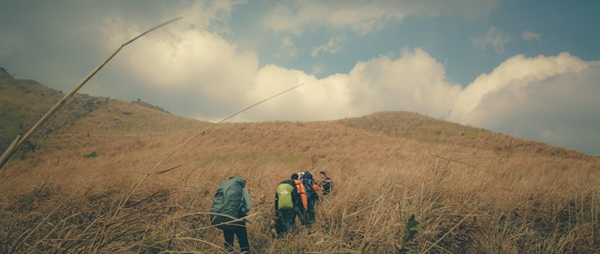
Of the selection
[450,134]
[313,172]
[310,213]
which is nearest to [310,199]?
[310,213]

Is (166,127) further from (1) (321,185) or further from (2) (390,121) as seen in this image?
(1) (321,185)

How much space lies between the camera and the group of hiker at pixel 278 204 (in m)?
3.70

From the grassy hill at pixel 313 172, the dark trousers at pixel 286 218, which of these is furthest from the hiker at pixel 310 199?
the grassy hill at pixel 313 172

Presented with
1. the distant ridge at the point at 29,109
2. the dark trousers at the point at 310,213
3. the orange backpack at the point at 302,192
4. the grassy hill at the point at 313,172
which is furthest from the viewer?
the distant ridge at the point at 29,109

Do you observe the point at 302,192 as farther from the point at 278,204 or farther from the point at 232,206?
the point at 232,206

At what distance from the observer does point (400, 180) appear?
525 cm

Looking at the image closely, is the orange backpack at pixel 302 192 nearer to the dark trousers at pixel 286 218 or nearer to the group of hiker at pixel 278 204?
the group of hiker at pixel 278 204

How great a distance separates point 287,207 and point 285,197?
198 mm

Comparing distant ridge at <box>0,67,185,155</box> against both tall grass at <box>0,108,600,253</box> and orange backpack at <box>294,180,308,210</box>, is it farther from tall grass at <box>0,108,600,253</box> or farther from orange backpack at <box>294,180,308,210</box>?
orange backpack at <box>294,180,308,210</box>

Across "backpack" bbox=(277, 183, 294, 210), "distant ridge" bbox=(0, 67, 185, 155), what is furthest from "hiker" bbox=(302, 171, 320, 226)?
"distant ridge" bbox=(0, 67, 185, 155)

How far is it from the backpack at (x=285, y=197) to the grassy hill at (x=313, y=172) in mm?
446

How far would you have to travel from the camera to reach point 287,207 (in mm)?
4672

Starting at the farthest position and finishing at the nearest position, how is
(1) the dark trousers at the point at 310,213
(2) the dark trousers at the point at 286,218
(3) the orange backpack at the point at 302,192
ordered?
1. (3) the orange backpack at the point at 302,192
2. (1) the dark trousers at the point at 310,213
3. (2) the dark trousers at the point at 286,218

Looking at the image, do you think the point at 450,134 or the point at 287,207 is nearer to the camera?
the point at 287,207
